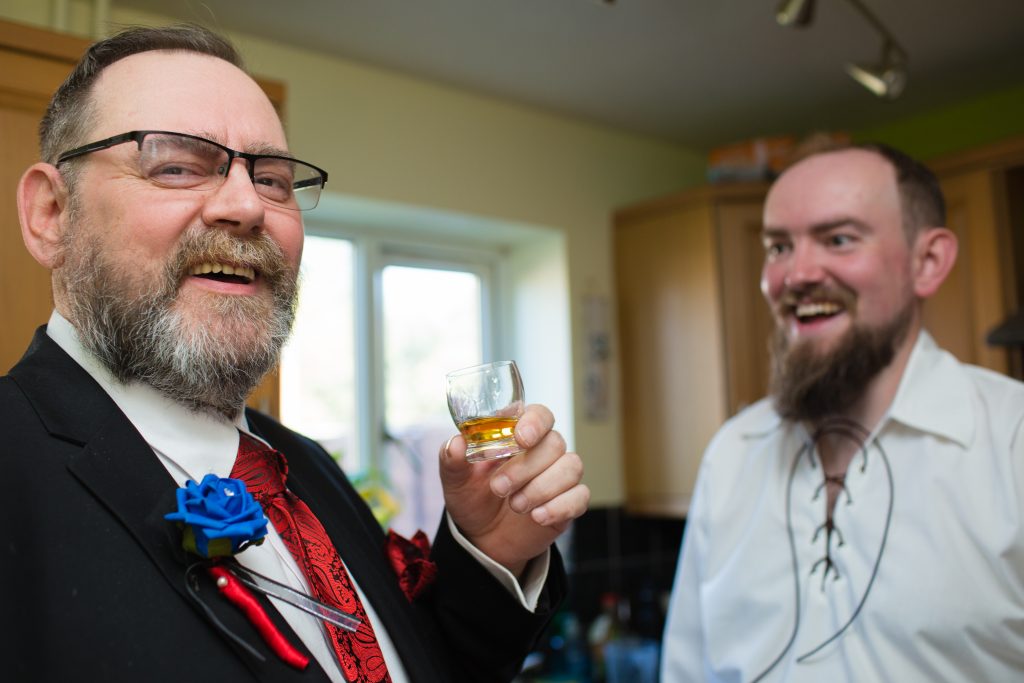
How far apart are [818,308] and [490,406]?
34.8 inches

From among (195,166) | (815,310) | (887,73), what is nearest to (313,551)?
(195,166)

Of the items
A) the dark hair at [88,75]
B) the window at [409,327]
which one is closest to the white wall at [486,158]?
the window at [409,327]

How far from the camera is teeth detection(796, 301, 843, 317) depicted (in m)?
1.61

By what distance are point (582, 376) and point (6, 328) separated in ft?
7.39

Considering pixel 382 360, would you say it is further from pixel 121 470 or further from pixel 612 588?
pixel 121 470

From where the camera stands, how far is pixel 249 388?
1002 mm

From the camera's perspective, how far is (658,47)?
9.48ft

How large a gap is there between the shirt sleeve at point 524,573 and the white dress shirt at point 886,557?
0.58 meters

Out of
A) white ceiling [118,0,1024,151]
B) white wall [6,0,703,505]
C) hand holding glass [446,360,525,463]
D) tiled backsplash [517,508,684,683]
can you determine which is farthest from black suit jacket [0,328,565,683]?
tiled backsplash [517,508,684,683]

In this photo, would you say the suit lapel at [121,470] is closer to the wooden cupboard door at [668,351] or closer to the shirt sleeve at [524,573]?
the shirt sleeve at [524,573]

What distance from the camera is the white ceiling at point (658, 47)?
2.57 metres

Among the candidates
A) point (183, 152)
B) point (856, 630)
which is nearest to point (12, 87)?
point (183, 152)

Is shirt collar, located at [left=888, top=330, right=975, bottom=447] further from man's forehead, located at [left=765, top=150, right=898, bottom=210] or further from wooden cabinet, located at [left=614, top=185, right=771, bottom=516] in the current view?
wooden cabinet, located at [left=614, top=185, right=771, bottom=516]

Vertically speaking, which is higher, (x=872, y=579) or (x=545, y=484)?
(x=545, y=484)
